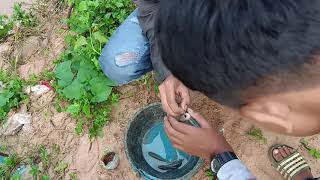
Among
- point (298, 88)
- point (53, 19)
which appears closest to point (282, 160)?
point (298, 88)

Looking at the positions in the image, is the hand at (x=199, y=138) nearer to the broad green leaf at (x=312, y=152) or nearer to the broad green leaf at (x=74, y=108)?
the broad green leaf at (x=312, y=152)

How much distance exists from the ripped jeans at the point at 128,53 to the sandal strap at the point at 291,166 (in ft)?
2.91

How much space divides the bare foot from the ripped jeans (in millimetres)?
829

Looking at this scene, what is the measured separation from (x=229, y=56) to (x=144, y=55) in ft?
4.50

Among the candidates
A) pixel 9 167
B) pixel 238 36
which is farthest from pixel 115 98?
pixel 238 36

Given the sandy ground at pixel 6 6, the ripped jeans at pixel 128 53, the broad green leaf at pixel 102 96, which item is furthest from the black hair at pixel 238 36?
the sandy ground at pixel 6 6

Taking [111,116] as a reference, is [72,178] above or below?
below

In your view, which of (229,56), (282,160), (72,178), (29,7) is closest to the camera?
(229,56)

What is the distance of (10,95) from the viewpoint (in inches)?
114

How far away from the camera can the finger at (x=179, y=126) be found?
2238 mm

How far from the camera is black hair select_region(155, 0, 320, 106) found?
1.05 m

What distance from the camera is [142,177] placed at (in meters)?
2.55

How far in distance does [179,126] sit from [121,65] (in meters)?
0.48

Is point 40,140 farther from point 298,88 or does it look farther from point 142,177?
point 298,88
